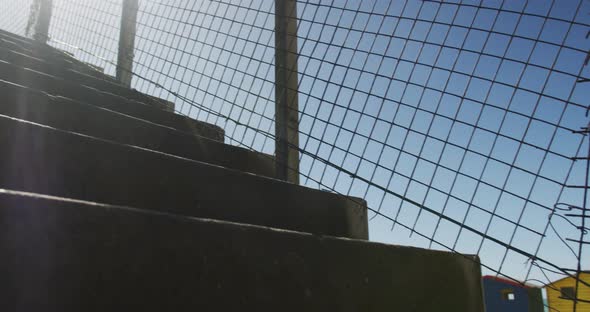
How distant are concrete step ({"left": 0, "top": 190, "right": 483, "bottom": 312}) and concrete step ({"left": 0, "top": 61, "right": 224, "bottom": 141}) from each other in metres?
1.21

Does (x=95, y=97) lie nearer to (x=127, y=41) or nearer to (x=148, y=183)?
(x=148, y=183)

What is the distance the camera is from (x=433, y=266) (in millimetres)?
1215

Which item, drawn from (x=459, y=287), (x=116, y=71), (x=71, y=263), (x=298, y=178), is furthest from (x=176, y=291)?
(x=116, y=71)

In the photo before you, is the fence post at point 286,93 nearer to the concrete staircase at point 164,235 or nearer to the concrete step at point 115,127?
the concrete step at point 115,127

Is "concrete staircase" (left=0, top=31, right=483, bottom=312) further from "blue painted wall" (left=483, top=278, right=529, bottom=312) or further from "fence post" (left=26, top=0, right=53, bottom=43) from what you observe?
"blue painted wall" (left=483, top=278, right=529, bottom=312)

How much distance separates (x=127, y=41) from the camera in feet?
10.00

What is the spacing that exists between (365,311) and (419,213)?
50cm

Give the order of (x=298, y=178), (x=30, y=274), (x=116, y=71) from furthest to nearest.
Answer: (x=116, y=71), (x=298, y=178), (x=30, y=274)

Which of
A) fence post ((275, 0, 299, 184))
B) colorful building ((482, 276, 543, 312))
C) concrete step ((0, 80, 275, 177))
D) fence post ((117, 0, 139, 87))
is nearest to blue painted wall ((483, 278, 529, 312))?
colorful building ((482, 276, 543, 312))

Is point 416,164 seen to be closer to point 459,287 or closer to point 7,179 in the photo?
point 459,287

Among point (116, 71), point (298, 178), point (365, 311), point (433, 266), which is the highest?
point (116, 71)

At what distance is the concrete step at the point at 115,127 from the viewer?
128 cm

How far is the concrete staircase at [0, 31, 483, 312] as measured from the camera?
621mm

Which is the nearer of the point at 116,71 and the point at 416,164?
the point at 416,164
